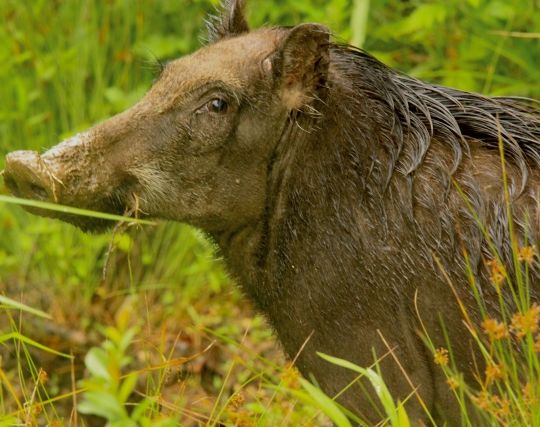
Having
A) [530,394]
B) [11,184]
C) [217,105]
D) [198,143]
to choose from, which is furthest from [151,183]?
[530,394]

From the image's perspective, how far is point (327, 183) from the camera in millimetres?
4008

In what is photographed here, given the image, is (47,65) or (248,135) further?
(47,65)

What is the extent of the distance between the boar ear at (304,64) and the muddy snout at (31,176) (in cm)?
83

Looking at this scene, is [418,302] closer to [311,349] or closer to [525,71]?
[311,349]

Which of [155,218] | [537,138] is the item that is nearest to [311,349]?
[155,218]

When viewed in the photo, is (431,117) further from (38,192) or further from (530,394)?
(38,192)

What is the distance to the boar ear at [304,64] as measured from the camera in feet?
12.8

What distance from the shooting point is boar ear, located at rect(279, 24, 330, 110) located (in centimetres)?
391

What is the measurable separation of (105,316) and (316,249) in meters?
2.56

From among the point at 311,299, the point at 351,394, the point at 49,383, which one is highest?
the point at 311,299

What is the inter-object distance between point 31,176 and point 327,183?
0.98 m

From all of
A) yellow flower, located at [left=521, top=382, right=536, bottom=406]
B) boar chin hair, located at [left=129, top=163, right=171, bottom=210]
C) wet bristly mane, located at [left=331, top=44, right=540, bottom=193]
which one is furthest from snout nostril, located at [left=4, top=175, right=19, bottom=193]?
yellow flower, located at [left=521, top=382, right=536, bottom=406]

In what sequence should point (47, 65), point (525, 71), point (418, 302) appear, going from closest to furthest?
1. point (418, 302)
2. point (525, 71)
3. point (47, 65)

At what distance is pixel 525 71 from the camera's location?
598 centimetres
